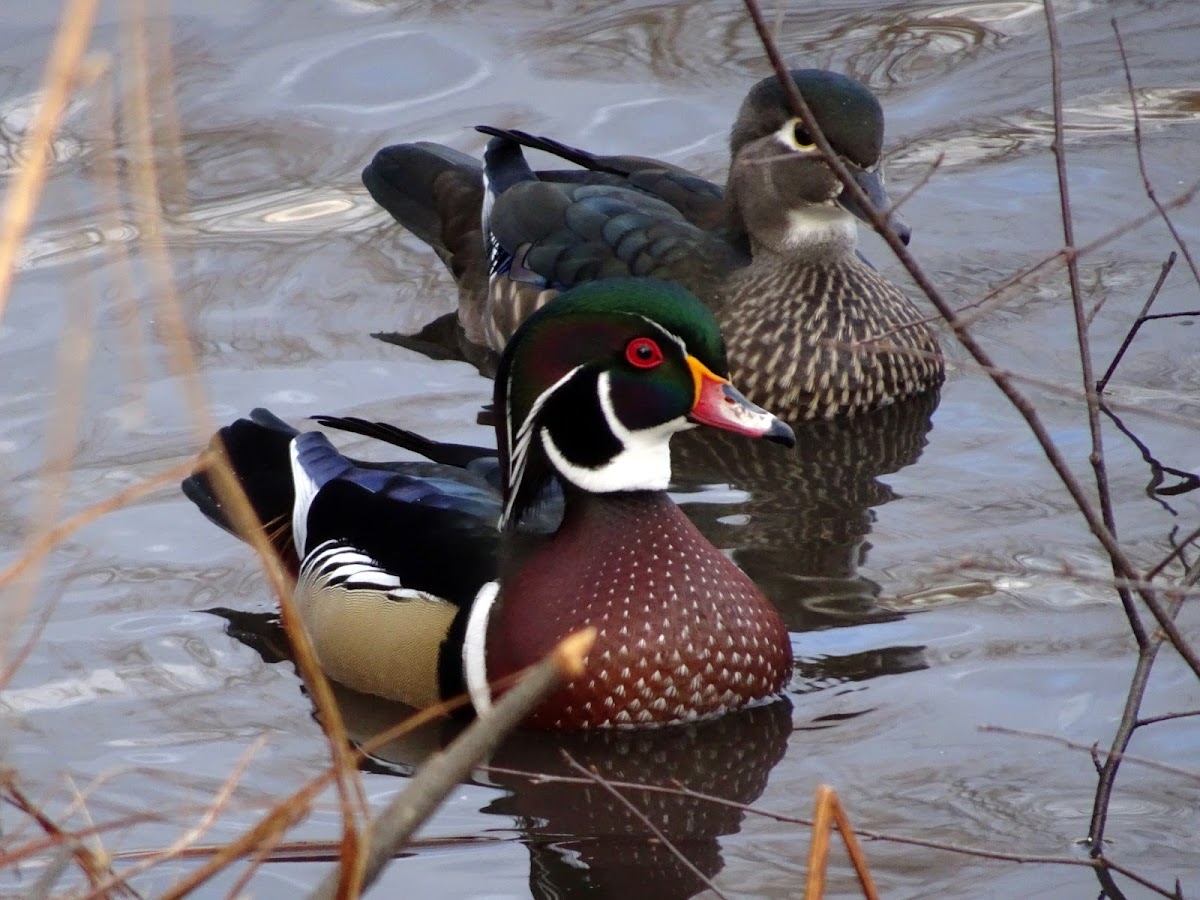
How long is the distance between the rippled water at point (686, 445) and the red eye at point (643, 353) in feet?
2.61

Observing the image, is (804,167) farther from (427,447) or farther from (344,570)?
(344,570)

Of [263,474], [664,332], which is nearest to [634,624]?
[664,332]

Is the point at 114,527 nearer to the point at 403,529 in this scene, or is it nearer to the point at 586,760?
the point at 403,529

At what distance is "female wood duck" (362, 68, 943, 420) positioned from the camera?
5914mm

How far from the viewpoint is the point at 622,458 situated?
422 centimetres

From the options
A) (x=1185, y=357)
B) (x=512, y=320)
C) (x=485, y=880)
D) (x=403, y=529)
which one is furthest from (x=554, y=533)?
(x=1185, y=357)

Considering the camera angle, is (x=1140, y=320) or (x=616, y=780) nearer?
(x=616, y=780)

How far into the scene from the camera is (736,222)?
246 inches

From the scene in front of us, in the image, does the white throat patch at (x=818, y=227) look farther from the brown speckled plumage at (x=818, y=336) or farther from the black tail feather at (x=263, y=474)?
the black tail feather at (x=263, y=474)

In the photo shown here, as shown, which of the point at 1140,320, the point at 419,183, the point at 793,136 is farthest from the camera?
the point at 419,183

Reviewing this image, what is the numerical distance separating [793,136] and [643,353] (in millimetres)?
2085

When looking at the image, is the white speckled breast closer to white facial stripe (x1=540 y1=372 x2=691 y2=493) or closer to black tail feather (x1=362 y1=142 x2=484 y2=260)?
white facial stripe (x1=540 y1=372 x2=691 y2=493)

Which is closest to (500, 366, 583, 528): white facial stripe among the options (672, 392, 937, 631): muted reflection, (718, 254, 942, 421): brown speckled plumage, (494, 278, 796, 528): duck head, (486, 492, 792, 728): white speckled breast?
(494, 278, 796, 528): duck head

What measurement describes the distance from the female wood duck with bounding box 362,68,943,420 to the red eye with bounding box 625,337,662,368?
1.74m
